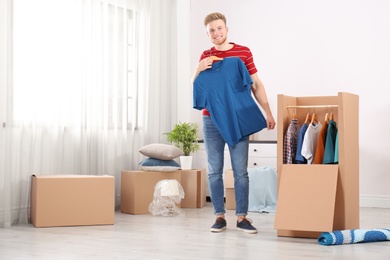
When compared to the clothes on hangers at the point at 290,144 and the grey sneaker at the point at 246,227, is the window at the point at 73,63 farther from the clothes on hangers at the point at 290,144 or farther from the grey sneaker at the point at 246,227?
the clothes on hangers at the point at 290,144

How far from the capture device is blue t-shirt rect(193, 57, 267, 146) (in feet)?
11.9

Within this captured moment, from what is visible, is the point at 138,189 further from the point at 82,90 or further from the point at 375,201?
the point at 375,201

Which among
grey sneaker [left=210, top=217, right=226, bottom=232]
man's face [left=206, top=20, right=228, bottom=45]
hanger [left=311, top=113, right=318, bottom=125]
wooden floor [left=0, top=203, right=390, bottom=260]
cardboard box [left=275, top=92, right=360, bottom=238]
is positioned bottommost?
wooden floor [left=0, top=203, right=390, bottom=260]

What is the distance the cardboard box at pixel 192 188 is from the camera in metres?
5.39

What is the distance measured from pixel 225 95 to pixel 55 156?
5.45 ft

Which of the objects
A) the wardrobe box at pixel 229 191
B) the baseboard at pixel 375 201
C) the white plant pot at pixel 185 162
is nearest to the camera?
the wardrobe box at pixel 229 191

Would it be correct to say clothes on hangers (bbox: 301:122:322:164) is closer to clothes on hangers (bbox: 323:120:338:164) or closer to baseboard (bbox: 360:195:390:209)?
clothes on hangers (bbox: 323:120:338:164)

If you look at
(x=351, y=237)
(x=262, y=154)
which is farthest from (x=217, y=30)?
(x=262, y=154)

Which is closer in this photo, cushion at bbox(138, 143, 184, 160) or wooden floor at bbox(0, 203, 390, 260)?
wooden floor at bbox(0, 203, 390, 260)

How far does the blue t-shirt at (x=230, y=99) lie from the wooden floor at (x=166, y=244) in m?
0.62

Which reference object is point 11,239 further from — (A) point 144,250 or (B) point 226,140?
(B) point 226,140

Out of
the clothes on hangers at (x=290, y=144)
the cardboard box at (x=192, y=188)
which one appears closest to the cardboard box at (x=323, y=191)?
the clothes on hangers at (x=290, y=144)

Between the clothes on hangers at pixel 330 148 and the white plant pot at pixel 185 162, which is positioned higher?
the clothes on hangers at pixel 330 148

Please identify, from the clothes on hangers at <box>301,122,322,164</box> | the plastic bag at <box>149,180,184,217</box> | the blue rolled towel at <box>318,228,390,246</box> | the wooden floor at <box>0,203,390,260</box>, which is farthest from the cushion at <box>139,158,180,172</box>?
the blue rolled towel at <box>318,228,390,246</box>
